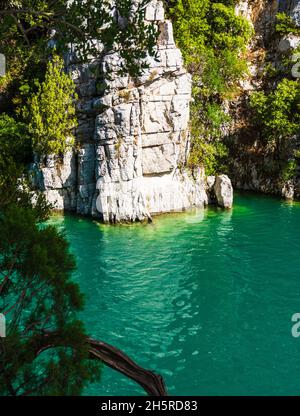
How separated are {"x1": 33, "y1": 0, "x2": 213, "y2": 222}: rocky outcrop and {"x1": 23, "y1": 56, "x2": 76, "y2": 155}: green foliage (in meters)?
0.75

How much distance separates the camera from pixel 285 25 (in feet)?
126

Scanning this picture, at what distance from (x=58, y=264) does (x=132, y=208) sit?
2163cm

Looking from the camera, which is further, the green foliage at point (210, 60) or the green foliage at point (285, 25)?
the green foliage at point (285, 25)

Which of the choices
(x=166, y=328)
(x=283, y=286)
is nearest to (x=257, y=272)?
(x=283, y=286)

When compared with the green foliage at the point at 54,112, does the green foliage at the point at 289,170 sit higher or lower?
lower

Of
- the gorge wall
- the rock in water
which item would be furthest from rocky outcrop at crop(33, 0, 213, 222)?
the gorge wall

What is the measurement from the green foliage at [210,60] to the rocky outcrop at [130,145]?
3297mm

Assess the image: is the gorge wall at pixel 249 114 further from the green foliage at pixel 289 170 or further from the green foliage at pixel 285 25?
the green foliage at pixel 285 25

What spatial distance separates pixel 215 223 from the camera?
1144 inches

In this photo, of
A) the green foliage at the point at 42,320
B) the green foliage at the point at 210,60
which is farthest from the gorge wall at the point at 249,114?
the green foliage at the point at 42,320

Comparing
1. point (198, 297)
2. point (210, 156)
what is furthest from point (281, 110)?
point (198, 297)

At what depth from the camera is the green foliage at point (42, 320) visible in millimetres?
6770

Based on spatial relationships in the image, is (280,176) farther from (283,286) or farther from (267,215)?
(283,286)

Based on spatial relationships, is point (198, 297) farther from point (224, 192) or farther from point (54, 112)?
point (54, 112)
